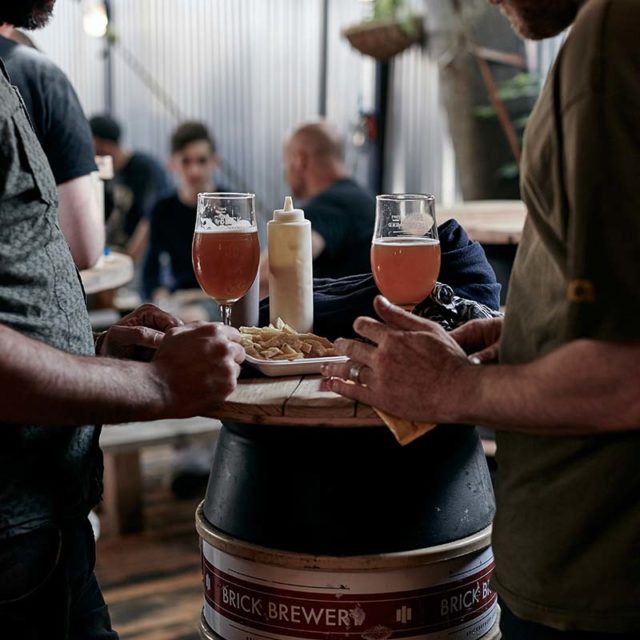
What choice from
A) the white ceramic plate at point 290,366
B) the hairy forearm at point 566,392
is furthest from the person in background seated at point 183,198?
the hairy forearm at point 566,392

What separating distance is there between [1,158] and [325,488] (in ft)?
2.35

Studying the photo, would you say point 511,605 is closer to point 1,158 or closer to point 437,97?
point 1,158

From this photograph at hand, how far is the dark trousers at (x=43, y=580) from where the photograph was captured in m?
1.55

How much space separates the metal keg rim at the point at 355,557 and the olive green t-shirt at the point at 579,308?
0.26 m

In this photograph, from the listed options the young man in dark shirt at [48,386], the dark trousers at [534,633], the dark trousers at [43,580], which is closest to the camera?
the dark trousers at [534,633]

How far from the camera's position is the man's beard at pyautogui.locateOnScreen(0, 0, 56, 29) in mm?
1680

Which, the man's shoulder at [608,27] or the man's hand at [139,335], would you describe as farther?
the man's hand at [139,335]

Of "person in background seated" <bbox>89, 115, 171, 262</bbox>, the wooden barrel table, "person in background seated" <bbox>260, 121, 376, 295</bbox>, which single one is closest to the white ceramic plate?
the wooden barrel table

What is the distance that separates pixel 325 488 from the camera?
1.70 metres

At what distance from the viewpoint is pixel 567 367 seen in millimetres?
1244

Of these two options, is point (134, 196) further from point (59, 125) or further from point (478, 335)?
point (478, 335)

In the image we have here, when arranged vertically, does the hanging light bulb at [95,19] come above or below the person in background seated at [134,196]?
above

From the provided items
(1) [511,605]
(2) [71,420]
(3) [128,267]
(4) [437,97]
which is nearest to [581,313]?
(1) [511,605]

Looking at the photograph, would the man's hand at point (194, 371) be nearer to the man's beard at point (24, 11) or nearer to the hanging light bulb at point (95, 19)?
the man's beard at point (24, 11)
